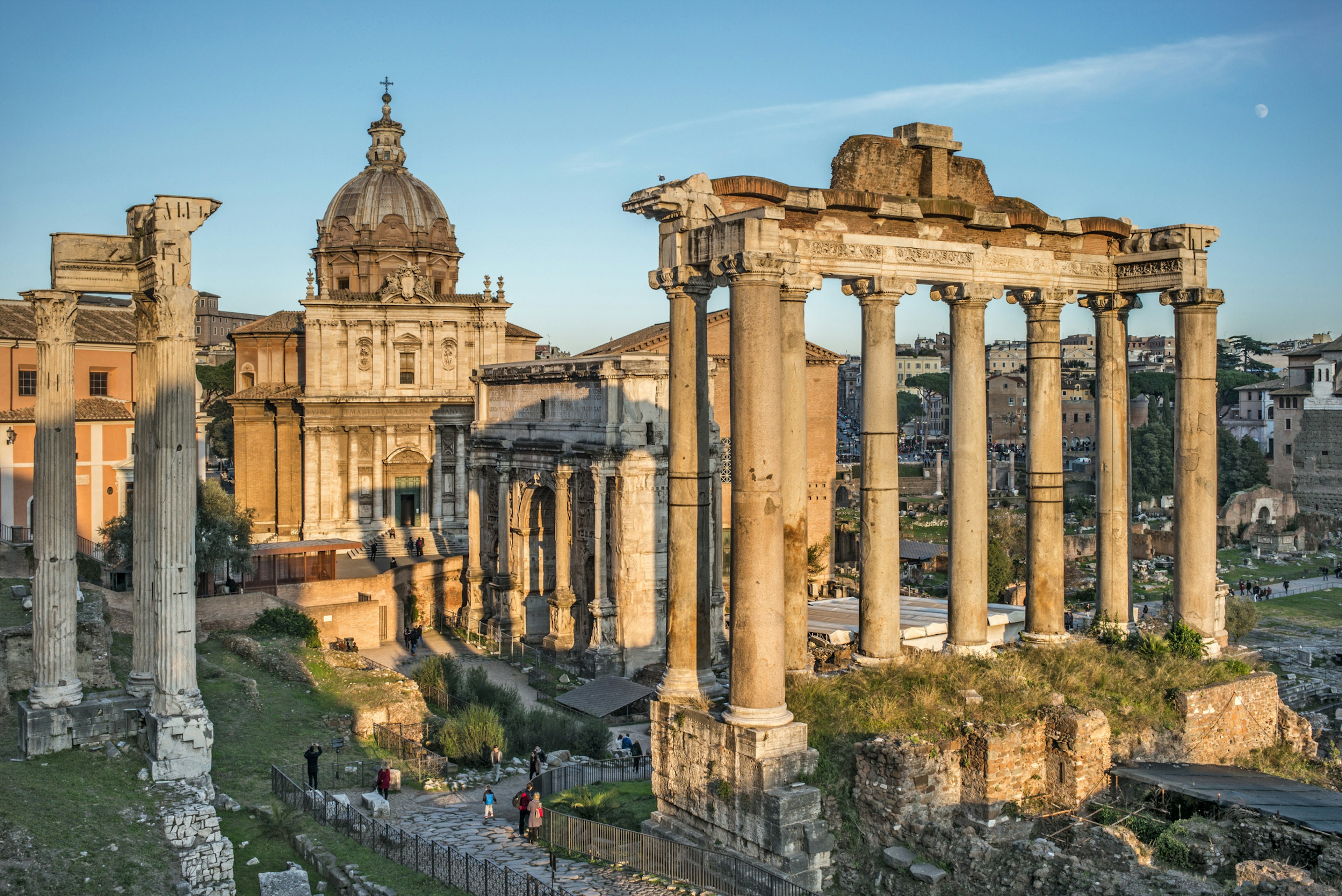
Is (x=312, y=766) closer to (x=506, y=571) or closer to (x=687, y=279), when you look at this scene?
(x=687, y=279)

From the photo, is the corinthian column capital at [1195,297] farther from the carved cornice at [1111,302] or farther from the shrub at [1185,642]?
the shrub at [1185,642]

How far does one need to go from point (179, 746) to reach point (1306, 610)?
45.2 meters

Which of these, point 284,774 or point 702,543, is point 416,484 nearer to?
point 284,774

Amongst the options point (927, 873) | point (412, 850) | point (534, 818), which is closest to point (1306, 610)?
point (534, 818)

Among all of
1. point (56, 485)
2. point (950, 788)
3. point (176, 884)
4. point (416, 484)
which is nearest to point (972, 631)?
point (950, 788)

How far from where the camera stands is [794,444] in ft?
49.3

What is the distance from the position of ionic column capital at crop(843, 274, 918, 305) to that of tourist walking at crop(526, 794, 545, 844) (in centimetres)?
820

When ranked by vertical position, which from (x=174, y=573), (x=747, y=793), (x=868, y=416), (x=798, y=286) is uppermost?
(x=798, y=286)

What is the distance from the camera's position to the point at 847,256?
51.2 feet

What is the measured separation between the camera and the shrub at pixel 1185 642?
685 inches

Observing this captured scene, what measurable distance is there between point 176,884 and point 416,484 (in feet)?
117

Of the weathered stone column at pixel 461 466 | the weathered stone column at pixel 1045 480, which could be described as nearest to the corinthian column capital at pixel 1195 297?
the weathered stone column at pixel 1045 480

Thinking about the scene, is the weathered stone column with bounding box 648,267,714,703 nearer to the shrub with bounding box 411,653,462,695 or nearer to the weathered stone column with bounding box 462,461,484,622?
the shrub with bounding box 411,653,462,695

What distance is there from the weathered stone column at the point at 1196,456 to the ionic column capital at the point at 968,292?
10.2 feet
